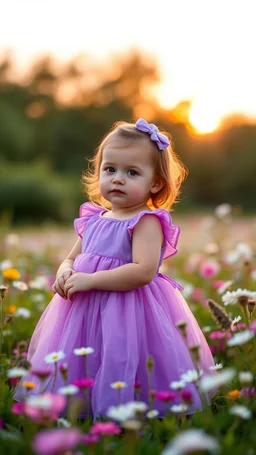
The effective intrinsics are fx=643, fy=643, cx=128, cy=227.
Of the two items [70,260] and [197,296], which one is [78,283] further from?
[197,296]

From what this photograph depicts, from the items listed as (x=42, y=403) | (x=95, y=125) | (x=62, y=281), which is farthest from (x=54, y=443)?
(x=95, y=125)

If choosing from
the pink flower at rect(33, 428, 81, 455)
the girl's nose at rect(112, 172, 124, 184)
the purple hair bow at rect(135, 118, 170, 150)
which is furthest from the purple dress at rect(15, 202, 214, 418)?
the pink flower at rect(33, 428, 81, 455)

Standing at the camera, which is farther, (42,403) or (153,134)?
(153,134)

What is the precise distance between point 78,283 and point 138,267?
0.23 metres

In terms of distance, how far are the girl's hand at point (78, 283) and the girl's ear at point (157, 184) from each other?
1.43 ft

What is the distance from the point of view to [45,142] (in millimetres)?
23922

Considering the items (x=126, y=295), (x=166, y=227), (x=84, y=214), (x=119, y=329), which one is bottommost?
(x=119, y=329)

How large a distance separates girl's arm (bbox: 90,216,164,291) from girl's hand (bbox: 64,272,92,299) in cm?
1

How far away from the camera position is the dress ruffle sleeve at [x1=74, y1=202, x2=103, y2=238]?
2.62 metres

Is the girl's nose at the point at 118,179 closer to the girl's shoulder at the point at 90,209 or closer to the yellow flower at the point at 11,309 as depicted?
the girl's shoulder at the point at 90,209

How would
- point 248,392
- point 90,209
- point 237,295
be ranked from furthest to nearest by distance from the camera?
point 90,209, point 237,295, point 248,392

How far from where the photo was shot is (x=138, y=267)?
7.34ft

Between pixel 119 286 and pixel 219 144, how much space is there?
19969 mm

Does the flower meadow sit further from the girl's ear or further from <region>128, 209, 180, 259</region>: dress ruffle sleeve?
the girl's ear
